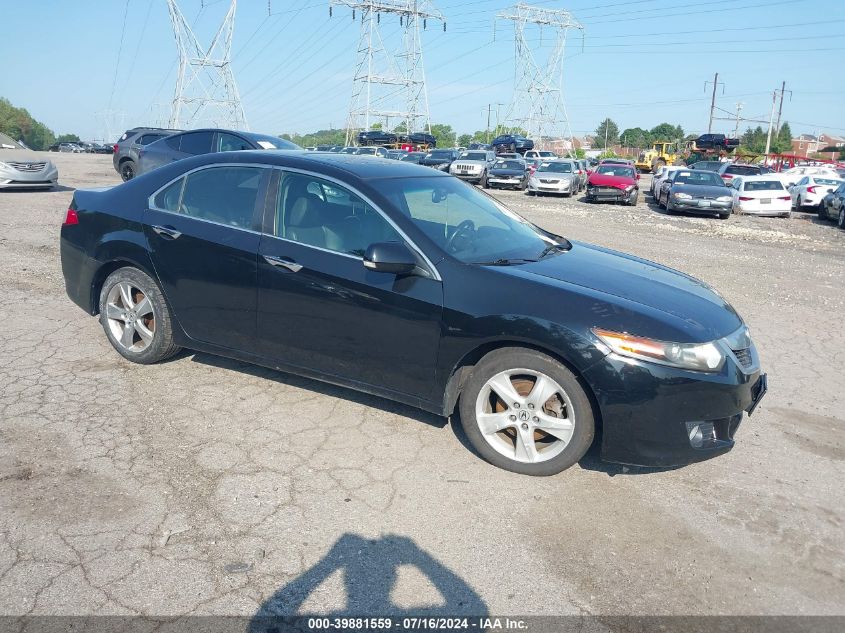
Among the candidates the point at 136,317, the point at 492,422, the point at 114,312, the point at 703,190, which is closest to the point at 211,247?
the point at 136,317

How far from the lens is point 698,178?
2094cm

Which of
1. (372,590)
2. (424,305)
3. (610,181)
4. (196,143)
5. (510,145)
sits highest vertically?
(510,145)

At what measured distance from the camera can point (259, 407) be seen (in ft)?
15.0

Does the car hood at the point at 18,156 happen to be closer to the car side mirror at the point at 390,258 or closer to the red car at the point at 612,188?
the car side mirror at the point at 390,258

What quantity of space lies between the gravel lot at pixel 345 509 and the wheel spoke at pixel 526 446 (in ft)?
0.40

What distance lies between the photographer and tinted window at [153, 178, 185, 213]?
16.1ft

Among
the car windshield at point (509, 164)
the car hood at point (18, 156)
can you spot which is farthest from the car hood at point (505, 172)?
the car hood at point (18, 156)

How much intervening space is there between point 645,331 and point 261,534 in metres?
2.17

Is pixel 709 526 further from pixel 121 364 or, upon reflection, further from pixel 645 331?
pixel 121 364

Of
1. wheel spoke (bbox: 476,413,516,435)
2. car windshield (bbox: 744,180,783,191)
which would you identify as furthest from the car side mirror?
car windshield (bbox: 744,180,783,191)

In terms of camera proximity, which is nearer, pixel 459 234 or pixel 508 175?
pixel 459 234

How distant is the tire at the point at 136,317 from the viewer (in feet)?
16.1

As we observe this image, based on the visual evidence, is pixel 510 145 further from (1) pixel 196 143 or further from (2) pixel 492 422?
(2) pixel 492 422

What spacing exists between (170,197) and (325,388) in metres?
1.78
